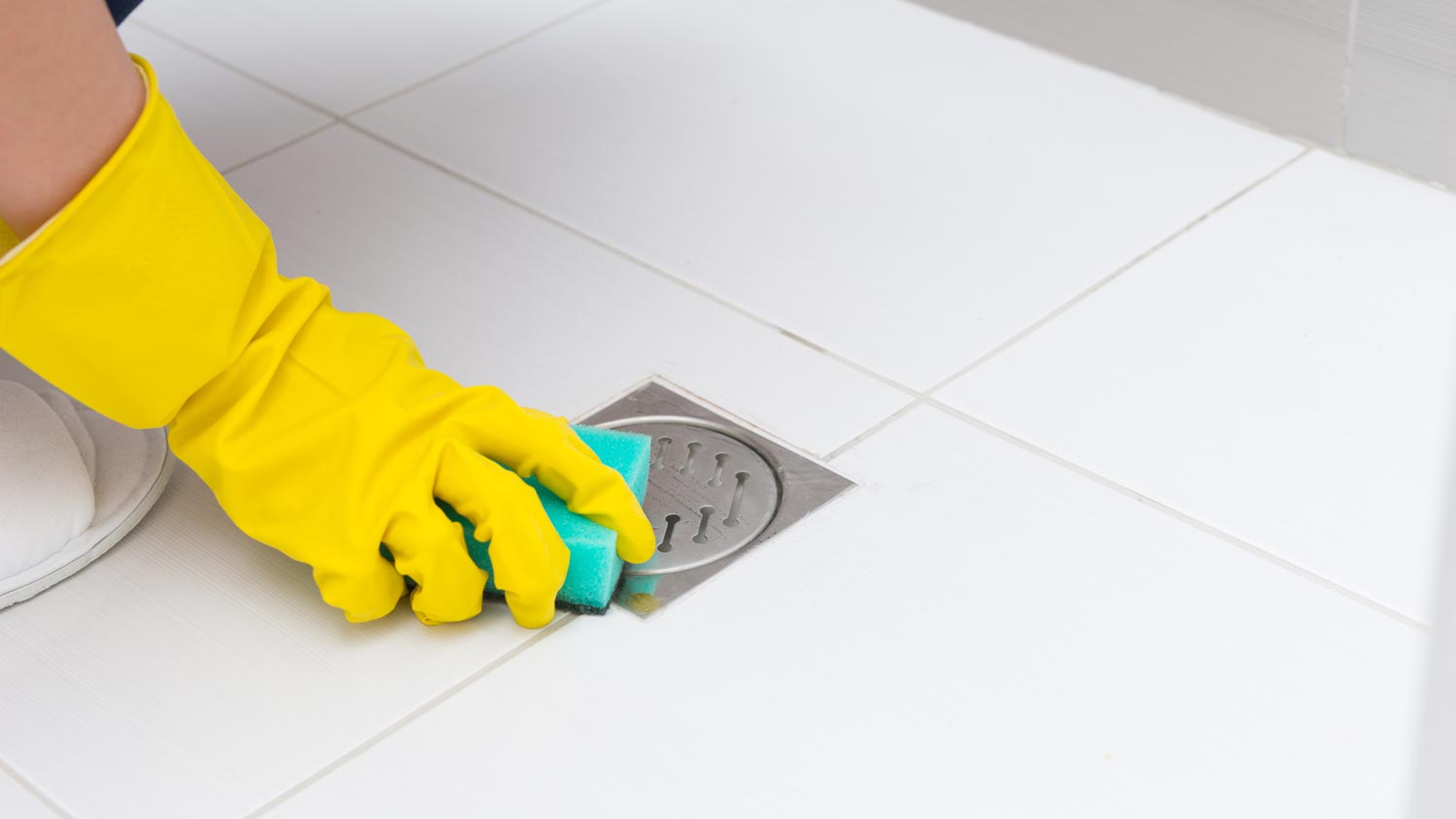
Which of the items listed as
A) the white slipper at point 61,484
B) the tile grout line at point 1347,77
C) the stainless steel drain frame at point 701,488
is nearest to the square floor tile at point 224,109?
the white slipper at point 61,484

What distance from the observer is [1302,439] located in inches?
42.4

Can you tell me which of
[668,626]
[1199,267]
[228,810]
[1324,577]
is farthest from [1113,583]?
[228,810]

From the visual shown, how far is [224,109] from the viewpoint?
4.98ft

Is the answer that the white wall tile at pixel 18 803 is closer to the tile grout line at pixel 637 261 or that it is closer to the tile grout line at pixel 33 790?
the tile grout line at pixel 33 790

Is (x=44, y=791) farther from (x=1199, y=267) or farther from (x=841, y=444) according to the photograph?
(x=1199, y=267)

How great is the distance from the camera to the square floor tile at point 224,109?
1.47 m

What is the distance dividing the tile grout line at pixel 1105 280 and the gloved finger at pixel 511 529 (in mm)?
343

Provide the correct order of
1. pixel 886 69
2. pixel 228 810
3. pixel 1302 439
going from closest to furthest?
pixel 228 810
pixel 1302 439
pixel 886 69

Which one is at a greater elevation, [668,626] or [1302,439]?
[1302,439]

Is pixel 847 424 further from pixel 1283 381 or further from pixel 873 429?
pixel 1283 381

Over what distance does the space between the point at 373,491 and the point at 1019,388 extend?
478mm

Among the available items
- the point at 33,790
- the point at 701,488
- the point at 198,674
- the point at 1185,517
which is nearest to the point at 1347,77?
the point at 1185,517

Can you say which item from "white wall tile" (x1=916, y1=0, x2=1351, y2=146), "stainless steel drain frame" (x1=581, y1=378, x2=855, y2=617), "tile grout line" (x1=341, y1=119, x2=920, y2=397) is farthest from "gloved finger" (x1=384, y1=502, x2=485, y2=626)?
"white wall tile" (x1=916, y1=0, x2=1351, y2=146)

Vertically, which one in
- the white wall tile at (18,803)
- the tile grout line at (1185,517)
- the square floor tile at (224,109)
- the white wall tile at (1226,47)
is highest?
the white wall tile at (1226,47)
